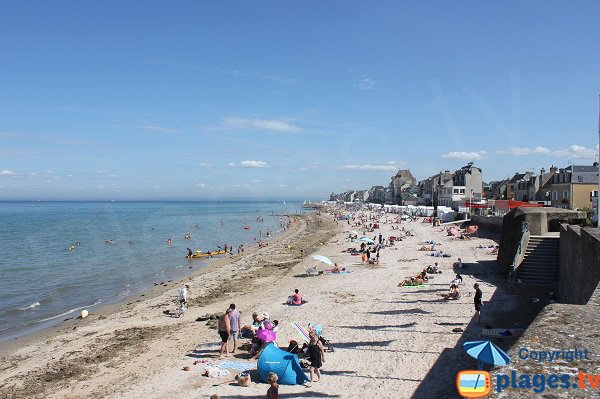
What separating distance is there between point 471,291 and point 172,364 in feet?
39.3

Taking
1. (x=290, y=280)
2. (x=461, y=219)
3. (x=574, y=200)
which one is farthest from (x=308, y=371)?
(x=461, y=219)

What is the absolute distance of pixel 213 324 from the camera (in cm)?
1636

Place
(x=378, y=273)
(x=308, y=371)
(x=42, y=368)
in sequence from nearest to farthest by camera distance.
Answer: (x=308, y=371) → (x=42, y=368) → (x=378, y=273)

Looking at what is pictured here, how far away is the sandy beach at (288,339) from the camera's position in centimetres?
1045

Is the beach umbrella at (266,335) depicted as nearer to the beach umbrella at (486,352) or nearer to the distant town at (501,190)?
the beach umbrella at (486,352)

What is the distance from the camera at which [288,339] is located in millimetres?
13648

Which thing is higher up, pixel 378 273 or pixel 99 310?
pixel 378 273

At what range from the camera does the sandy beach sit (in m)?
10.4

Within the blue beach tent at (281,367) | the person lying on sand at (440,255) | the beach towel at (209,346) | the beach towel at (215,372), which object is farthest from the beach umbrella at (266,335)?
the person lying on sand at (440,255)

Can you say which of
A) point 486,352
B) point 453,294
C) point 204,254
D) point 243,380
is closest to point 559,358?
point 486,352

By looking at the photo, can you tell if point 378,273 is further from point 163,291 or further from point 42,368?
point 42,368

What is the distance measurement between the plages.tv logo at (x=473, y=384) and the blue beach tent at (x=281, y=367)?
525cm

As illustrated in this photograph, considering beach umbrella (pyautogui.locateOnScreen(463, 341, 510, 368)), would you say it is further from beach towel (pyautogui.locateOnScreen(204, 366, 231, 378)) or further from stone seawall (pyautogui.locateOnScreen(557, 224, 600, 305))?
beach towel (pyautogui.locateOnScreen(204, 366, 231, 378))

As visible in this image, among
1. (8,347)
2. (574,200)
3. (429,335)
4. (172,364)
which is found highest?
(574,200)
